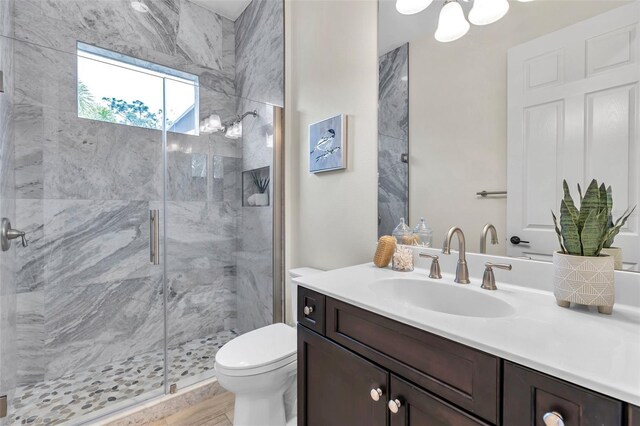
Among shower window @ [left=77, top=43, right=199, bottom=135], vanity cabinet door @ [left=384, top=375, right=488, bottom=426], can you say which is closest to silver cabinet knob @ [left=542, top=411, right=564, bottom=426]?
vanity cabinet door @ [left=384, top=375, right=488, bottom=426]

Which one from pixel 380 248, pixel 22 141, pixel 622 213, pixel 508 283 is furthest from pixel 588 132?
pixel 22 141

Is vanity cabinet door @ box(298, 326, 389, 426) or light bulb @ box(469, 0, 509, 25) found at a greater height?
light bulb @ box(469, 0, 509, 25)

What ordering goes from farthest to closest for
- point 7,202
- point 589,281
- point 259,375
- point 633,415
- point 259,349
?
point 7,202 → point 259,349 → point 259,375 → point 589,281 → point 633,415

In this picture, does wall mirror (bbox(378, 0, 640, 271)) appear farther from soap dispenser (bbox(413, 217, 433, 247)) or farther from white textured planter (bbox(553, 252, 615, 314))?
white textured planter (bbox(553, 252, 615, 314))

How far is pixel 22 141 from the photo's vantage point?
183cm

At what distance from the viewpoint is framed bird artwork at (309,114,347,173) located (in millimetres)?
1670

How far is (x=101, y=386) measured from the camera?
1.86 m

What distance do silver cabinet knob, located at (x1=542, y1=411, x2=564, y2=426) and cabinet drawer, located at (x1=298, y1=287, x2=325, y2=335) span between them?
64 centimetres

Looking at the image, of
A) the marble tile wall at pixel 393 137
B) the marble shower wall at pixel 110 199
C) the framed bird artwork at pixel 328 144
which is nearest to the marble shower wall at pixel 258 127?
the marble shower wall at pixel 110 199

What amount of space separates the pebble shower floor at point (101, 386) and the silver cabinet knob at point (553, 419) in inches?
76.5

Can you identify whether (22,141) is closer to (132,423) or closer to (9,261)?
(9,261)

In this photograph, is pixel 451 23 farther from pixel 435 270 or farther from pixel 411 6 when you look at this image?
pixel 435 270

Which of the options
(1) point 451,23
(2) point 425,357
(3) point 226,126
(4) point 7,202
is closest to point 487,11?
(1) point 451,23

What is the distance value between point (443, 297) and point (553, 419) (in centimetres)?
57
